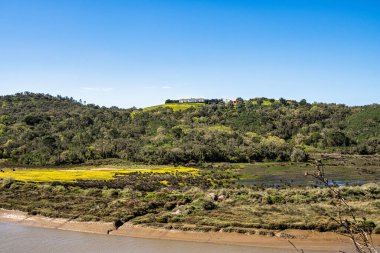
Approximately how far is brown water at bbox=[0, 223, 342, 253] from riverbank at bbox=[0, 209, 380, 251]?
849 millimetres

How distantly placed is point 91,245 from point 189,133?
98277 mm

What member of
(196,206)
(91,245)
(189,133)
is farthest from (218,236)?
(189,133)

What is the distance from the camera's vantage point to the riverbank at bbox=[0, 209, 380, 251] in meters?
30.0

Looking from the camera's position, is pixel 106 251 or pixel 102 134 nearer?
pixel 106 251

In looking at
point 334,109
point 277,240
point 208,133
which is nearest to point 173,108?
point 208,133

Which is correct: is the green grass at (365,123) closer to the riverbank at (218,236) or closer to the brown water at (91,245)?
the riverbank at (218,236)

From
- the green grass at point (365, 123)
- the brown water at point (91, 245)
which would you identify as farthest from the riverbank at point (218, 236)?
the green grass at point (365, 123)

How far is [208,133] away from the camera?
130125 mm

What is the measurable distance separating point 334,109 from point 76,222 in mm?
149910

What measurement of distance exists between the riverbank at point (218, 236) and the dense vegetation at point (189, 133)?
64.7m

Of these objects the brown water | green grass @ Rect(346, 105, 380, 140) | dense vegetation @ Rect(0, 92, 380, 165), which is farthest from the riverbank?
green grass @ Rect(346, 105, 380, 140)

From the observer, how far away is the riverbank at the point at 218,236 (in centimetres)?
2997

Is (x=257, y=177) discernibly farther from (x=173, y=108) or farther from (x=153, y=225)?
(x=173, y=108)

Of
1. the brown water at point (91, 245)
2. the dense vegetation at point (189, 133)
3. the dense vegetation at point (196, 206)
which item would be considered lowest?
the brown water at point (91, 245)
